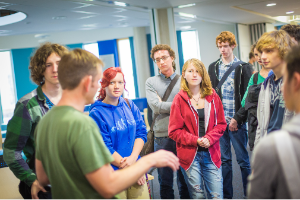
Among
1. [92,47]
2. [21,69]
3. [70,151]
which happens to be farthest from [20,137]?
[92,47]

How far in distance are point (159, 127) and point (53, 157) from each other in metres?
1.74

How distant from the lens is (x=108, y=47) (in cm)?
933

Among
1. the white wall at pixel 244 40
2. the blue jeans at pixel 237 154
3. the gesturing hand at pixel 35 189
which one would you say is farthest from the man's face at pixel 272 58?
the white wall at pixel 244 40

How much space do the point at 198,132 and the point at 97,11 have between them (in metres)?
3.72

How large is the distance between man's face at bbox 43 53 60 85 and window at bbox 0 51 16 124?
129 inches

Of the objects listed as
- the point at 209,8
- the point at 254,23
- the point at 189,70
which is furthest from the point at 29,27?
the point at 254,23

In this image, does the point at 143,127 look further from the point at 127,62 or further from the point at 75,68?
the point at 127,62

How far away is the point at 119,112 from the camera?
86.2 inches

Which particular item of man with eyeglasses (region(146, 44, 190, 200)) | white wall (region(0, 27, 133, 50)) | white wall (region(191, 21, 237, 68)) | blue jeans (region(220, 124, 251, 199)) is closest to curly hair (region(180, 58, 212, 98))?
man with eyeglasses (region(146, 44, 190, 200))

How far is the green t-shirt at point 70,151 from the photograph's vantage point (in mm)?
1084

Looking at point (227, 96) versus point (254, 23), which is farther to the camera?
point (254, 23)

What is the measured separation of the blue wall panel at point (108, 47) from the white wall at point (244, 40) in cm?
433

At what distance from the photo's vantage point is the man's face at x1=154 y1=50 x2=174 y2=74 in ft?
9.54

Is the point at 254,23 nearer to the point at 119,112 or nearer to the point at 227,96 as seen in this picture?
the point at 227,96
